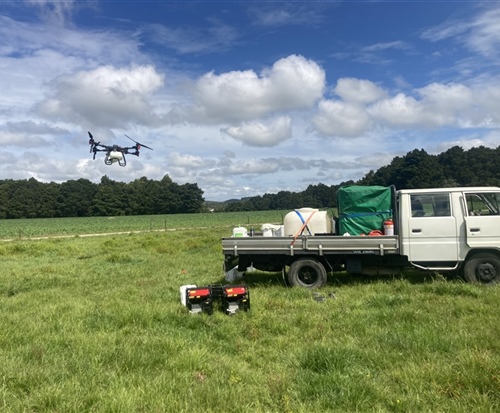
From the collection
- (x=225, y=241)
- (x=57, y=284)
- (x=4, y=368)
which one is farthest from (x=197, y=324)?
(x=57, y=284)

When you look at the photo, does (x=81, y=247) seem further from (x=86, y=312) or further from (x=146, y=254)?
(x=86, y=312)

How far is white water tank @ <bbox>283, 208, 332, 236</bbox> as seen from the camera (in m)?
9.81

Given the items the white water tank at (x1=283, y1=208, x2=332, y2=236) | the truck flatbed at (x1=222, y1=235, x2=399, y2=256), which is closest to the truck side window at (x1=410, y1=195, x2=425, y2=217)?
the truck flatbed at (x1=222, y1=235, x2=399, y2=256)

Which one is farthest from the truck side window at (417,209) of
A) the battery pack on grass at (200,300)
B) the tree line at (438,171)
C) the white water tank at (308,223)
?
the tree line at (438,171)

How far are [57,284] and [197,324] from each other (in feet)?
21.7

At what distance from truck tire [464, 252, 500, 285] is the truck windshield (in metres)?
0.89

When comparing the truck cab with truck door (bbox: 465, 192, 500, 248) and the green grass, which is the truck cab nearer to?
truck door (bbox: 465, 192, 500, 248)

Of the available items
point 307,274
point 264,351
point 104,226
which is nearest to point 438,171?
point 104,226

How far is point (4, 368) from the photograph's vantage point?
4.62m

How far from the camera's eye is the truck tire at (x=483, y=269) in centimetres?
852

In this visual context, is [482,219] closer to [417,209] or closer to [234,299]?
[417,209]

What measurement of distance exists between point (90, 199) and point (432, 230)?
347ft

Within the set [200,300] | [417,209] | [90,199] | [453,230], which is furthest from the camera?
[90,199]

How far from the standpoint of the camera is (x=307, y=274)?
9.48 metres
